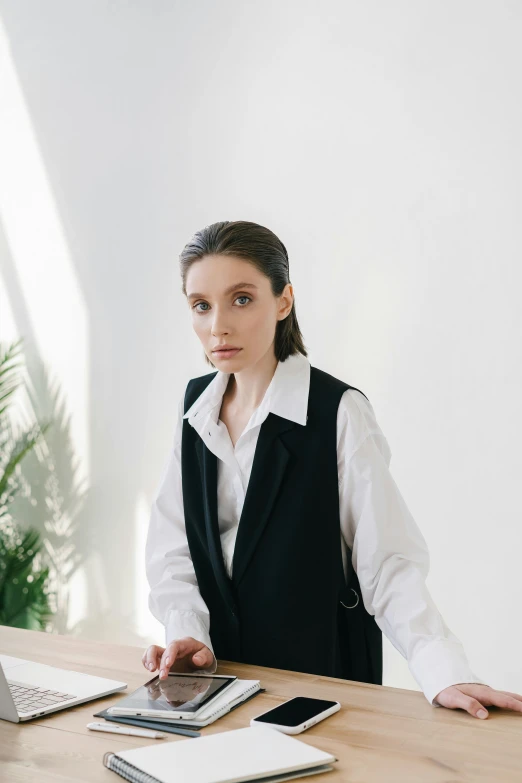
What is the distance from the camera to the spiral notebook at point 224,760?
3.96 ft

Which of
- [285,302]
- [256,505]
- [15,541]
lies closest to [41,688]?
[256,505]

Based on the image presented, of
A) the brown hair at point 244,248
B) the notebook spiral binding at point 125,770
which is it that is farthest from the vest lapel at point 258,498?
the notebook spiral binding at point 125,770

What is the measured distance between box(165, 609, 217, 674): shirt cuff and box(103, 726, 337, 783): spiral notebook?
1.69 ft

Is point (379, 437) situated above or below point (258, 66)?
below

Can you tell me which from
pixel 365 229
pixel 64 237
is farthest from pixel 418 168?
pixel 64 237

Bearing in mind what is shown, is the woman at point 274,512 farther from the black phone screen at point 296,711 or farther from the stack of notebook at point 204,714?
the black phone screen at point 296,711

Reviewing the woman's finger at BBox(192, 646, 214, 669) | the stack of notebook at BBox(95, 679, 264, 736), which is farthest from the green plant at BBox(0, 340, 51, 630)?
the stack of notebook at BBox(95, 679, 264, 736)

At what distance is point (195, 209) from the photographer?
380 centimetres

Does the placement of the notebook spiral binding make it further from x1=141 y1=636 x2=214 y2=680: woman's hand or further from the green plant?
the green plant

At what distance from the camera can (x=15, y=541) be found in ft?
14.1

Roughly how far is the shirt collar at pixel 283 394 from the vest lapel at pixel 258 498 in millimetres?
86

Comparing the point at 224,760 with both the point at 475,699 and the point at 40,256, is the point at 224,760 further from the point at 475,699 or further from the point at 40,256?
the point at 40,256

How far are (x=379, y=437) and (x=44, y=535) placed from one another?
9.50ft

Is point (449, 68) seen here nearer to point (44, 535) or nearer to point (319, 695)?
point (319, 695)
